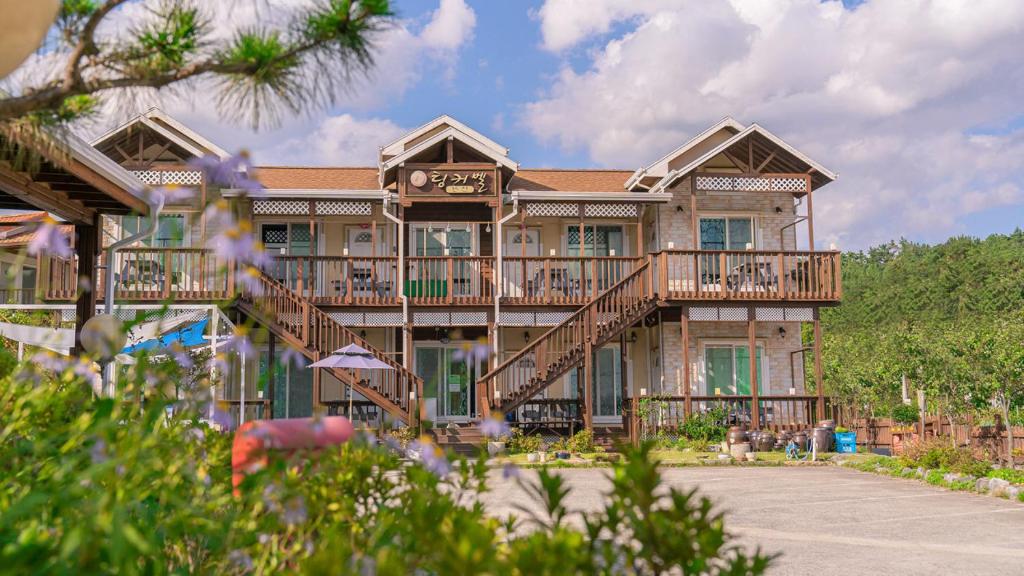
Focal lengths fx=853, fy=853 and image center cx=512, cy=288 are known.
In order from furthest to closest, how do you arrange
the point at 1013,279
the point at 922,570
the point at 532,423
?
1. the point at 1013,279
2. the point at 532,423
3. the point at 922,570

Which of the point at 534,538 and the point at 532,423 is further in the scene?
the point at 532,423

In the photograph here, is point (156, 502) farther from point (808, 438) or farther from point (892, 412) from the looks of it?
point (892, 412)

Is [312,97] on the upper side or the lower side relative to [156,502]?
upper

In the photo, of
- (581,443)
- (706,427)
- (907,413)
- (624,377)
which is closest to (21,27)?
(581,443)

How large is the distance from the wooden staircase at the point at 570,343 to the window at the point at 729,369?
3.23 m

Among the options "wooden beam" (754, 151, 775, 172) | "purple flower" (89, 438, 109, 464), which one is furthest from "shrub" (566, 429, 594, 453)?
"purple flower" (89, 438, 109, 464)

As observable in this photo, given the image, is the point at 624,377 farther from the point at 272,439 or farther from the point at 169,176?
the point at 272,439

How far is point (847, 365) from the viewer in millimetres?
32438

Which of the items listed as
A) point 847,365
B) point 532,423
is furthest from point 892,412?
point 532,423

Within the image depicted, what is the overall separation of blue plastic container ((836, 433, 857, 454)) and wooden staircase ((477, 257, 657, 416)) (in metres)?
4.88

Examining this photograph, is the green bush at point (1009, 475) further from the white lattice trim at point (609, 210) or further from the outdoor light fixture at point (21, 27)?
the outdoor light fixture at point (21, 27)

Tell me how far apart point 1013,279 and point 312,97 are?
192 ft

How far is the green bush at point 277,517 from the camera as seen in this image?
1816 millimetres

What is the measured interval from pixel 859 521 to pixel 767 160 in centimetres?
1332
